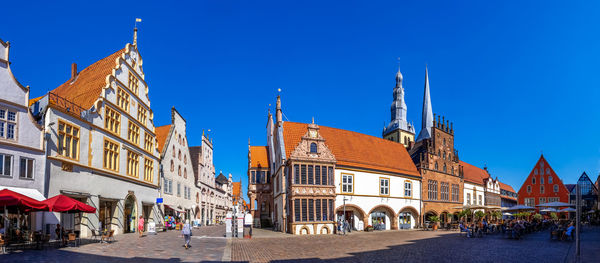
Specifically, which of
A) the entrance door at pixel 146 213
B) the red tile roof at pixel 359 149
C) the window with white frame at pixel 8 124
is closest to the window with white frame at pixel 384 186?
the red tile roof at pixel 359 149

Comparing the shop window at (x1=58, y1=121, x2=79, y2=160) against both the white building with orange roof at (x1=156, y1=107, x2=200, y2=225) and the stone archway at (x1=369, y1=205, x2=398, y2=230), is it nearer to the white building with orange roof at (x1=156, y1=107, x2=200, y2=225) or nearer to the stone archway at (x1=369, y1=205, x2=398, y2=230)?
the white building with orange roof at (x1=156, y1=107, x2=200, y2=225)

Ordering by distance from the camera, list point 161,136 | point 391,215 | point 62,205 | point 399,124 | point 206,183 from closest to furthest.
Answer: point 62,205, point 391,215, point 161,136, point 206,183, point 399,124

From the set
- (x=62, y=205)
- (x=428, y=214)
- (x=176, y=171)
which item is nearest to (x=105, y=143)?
(x=62, y=205)

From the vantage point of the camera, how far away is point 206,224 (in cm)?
6328

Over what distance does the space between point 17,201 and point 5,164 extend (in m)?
3.57

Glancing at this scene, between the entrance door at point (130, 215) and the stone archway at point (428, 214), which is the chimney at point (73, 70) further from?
the stone archway at point (428, 214)

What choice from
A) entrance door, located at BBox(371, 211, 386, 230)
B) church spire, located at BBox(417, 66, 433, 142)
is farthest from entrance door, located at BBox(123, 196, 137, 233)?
church spire, located at BBox(417, 66, 433, 142)

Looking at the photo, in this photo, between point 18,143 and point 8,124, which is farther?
point 18,143

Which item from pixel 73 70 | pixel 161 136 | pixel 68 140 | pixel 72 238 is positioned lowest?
pixel 72 238

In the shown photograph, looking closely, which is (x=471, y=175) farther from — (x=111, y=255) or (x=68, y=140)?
(x=111, y=255)

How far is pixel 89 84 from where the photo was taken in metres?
31.5

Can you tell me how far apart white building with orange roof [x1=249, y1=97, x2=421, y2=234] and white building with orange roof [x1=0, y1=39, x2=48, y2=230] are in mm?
18340

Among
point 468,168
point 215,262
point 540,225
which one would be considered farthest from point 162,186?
point 468,168

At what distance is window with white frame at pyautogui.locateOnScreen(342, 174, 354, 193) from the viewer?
39156 mm
